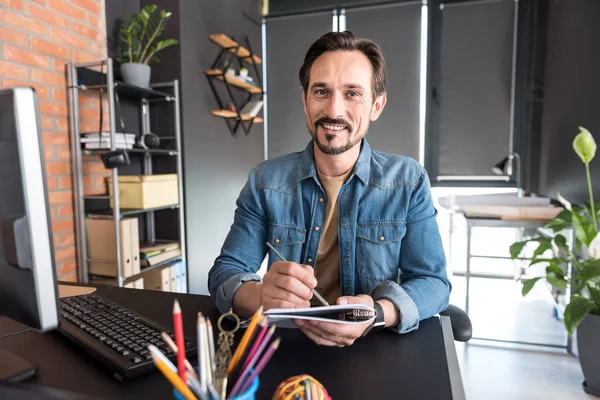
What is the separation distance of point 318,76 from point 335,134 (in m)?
0.19

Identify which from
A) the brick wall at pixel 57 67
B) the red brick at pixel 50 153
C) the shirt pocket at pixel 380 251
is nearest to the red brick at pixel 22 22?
the brick wall at pixel 57 67

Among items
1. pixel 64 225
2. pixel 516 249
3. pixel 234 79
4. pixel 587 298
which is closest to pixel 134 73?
pixel 64 225

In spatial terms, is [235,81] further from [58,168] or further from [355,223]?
[355,223]

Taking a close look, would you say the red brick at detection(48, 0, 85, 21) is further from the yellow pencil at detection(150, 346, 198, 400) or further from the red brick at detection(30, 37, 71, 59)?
the yellow pencil at detection(150, 346, 198, 400)

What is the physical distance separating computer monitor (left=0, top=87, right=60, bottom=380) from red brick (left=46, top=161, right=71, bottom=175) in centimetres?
183

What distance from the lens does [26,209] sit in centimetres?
49

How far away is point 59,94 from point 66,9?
48 centimetres

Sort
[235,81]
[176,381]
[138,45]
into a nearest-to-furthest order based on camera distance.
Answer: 1. [176,381]
2. [138,45]
3. [235,81]

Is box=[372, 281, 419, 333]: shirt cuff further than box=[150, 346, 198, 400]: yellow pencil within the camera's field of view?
Yes

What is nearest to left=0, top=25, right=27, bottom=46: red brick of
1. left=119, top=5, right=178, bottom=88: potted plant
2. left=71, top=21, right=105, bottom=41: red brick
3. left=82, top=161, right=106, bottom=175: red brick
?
left=71, top=21, right=105, bottom=41: red brick

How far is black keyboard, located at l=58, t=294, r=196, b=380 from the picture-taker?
0.62 m

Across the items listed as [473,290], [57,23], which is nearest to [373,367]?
[57,23]

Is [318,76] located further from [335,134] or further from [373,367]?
[373,367]

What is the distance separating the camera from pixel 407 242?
1.17 m
